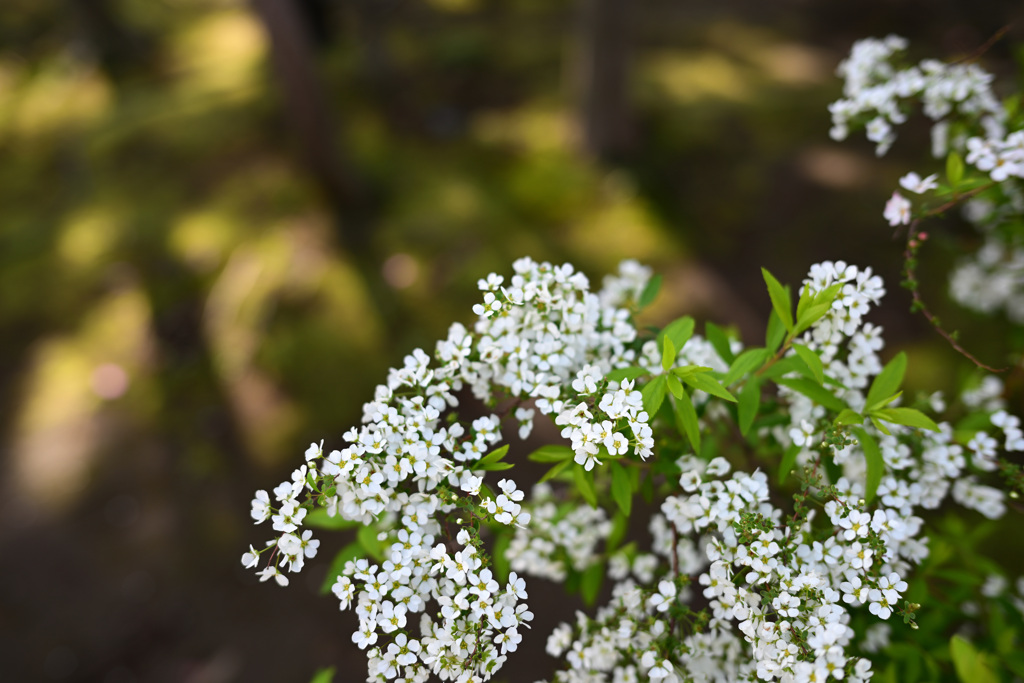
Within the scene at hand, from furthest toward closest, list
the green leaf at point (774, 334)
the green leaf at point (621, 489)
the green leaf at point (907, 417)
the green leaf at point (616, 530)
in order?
1. the green leaf at point (616, 530)
2. the green leaf at point (774, 334)
3. the green leaf at point (621, 489)
4. the green leaf at point (907, 417)

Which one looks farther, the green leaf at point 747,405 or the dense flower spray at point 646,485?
the green leaf at point 747,405

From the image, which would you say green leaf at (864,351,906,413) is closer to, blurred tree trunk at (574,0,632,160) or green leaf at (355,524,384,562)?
green leaf at (355,524,384,562)

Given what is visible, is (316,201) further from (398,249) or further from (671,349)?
(671,349)

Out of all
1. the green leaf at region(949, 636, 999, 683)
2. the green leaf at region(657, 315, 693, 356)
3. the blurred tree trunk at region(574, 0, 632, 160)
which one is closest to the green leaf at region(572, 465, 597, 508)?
the green leaf at region(657, 315, 693, 356)

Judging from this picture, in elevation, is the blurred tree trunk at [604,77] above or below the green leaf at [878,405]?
below

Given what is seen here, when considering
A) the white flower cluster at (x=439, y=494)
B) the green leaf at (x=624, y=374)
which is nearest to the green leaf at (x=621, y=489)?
the white flower cluster at (x=439, y=494)

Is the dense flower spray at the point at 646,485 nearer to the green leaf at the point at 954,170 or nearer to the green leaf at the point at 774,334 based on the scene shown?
the green leaf at the point at 774,334

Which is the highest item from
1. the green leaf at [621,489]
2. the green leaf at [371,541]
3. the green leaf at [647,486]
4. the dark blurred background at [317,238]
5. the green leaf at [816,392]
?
the green leaf at [816,392]

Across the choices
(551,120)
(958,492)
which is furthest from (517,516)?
(551,120)
